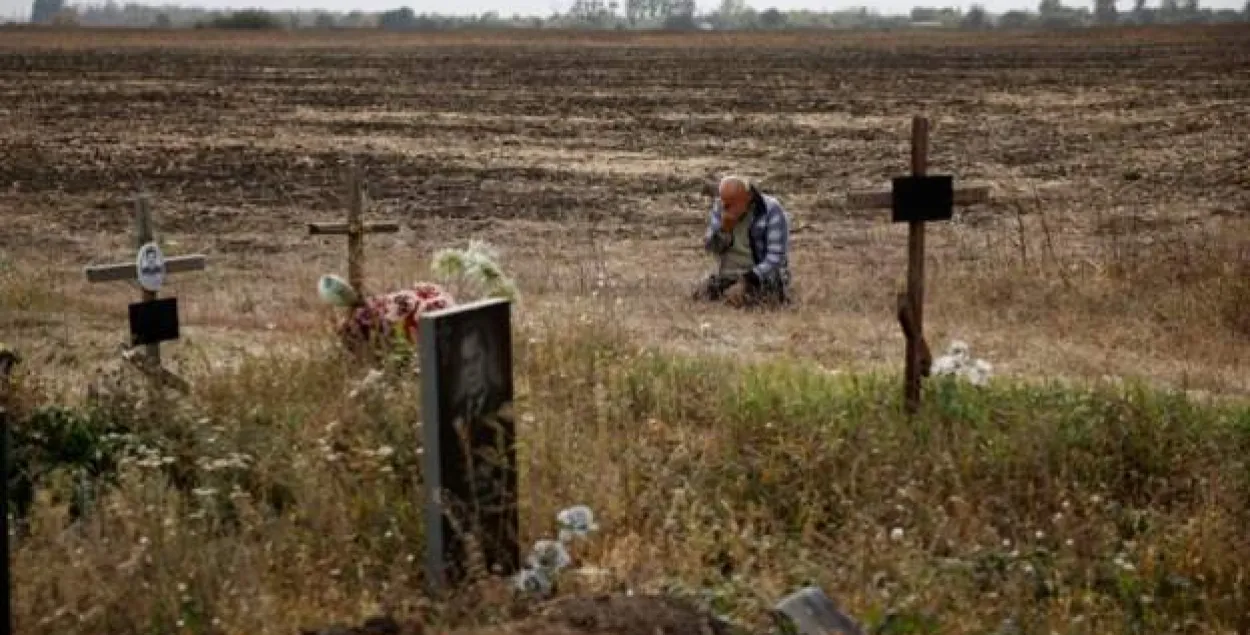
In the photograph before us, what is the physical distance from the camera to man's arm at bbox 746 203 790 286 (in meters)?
12.4

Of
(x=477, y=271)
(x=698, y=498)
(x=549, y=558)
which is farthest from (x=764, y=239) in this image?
(x=549, y=558)

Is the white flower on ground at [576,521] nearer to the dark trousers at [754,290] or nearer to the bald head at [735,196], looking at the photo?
the dark trousers at [754,290]

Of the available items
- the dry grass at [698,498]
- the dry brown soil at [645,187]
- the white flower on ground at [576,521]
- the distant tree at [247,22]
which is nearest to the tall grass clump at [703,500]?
the dry grass at [698,498]

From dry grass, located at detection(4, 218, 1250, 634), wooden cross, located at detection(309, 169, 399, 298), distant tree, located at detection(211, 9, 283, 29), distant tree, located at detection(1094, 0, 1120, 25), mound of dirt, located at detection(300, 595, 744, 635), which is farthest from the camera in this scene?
distant tree, located at detection(1094, 0, 1120, 25)

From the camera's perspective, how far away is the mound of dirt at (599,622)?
4629mm

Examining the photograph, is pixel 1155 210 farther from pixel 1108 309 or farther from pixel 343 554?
pixel 343 554

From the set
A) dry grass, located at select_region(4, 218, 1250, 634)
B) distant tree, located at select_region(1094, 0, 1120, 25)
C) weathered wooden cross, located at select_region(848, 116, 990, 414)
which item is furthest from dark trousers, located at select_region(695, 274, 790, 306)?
distant tree, located at select_region(1094, 0, 1120, 25)

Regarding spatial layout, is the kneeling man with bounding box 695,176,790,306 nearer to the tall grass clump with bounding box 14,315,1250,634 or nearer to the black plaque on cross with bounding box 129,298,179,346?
the tall grass clump with bounding box 14,315,1250,634

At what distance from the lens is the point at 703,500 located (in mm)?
6773

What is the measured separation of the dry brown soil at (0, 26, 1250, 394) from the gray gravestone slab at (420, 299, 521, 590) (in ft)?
16.1

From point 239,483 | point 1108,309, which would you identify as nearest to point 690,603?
point 239,483

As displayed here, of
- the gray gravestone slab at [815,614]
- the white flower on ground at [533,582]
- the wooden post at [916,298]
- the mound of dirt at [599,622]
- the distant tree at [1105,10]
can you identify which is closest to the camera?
the mound of dirt at [599,622]

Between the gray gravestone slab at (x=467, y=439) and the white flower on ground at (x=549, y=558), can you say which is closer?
the gray gravestone slab at (x=467, y=439)

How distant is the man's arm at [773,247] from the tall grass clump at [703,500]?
149 inches
